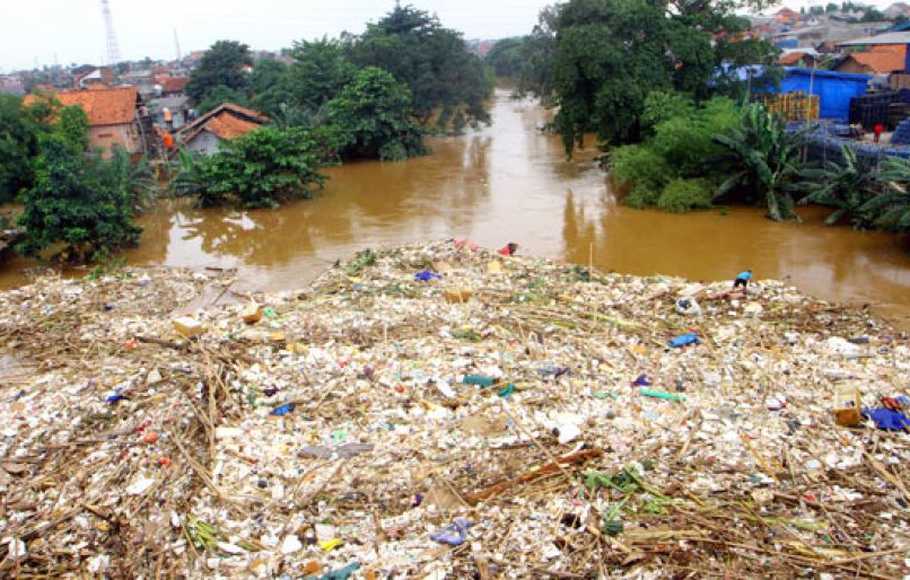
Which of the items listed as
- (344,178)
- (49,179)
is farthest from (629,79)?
(49,179)

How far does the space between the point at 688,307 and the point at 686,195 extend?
6836mm

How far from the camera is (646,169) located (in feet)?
51.3

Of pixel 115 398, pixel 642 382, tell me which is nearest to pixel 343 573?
pixel 115 398

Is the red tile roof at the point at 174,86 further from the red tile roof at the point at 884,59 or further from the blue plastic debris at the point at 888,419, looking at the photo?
the blue plastic debris at the point at 888,419

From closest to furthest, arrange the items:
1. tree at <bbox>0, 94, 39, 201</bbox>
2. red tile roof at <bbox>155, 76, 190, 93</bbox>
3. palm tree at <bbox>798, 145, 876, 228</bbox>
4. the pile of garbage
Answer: the pile of garbage, palm tree at <bbox>798, 145, 876, 228</bbox>, tree at <bbox>0, 94, 39, 201</bbox>, red tile roof at <bbox>155, 76, 190, 93</bbox>

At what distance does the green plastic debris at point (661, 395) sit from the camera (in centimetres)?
625

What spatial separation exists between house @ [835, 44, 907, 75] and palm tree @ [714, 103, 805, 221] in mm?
14770

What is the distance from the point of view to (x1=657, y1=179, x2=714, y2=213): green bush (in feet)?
48.9

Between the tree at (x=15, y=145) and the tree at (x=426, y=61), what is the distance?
11.8m

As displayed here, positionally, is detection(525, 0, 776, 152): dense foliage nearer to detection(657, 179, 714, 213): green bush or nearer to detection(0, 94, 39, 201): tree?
detection(657, 179, 714, 213): green bush

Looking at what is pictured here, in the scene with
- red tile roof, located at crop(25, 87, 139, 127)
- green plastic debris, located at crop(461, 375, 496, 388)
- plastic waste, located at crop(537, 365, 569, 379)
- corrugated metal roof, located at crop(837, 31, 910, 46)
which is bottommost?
plastic waste, located at crop(537, 365, 569, 379)

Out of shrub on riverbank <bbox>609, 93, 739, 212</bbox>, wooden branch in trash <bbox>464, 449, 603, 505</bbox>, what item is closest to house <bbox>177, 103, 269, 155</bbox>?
shrub on riverbank <bbox>609, 93, 739, 212</bbox>

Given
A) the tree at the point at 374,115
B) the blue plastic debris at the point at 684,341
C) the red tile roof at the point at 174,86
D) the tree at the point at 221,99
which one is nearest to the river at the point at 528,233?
the tree at the point at 374,115

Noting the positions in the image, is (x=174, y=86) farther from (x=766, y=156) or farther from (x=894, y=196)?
(x=894, y=196)
